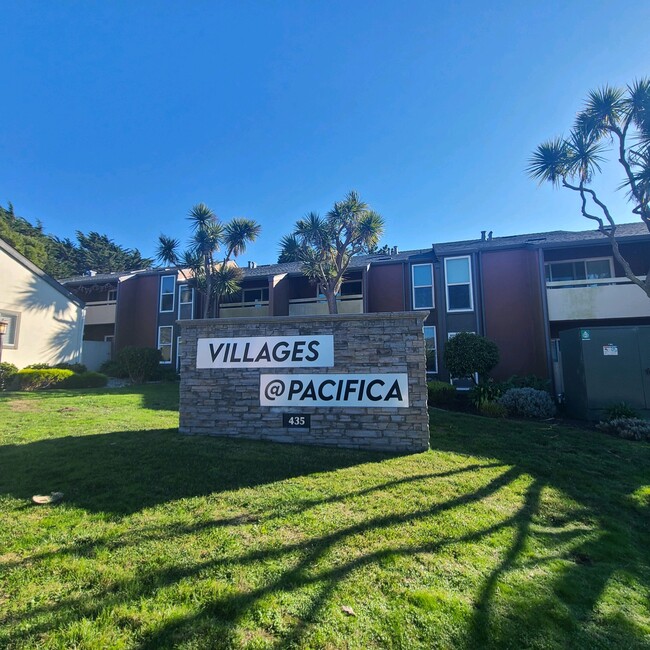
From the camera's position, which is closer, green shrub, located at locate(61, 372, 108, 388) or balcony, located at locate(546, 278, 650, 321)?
balcony, located at locate(546, 278, 650, 321)

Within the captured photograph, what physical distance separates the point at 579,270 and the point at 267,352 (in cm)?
1488

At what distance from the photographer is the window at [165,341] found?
20250mm

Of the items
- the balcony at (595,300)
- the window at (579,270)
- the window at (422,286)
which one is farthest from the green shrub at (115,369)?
the window at (579,270)

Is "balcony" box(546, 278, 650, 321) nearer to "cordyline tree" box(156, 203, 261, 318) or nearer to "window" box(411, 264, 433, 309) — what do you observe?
"window" box(411, 264, 433, 309)

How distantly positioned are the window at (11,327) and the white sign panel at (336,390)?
15.2m

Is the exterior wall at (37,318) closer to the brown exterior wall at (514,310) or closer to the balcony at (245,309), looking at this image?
the balcony at (245,309)

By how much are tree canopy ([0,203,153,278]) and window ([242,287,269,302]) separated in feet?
82.2

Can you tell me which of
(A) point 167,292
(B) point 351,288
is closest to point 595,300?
(B) point 351,288

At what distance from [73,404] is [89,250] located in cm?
4160

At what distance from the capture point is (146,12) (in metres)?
8.19

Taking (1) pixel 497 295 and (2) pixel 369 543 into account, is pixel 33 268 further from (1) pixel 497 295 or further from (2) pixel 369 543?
(1) pixel 497 295

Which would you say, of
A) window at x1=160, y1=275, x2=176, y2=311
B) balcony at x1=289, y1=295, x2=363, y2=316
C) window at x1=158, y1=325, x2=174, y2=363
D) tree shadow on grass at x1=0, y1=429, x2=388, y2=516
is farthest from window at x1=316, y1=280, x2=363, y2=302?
tree shadow on grass at x1=0, y1=429, x2=388, y2=516

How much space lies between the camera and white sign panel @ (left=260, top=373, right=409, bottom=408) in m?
5.84

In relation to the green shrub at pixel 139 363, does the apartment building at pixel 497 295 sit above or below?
above
